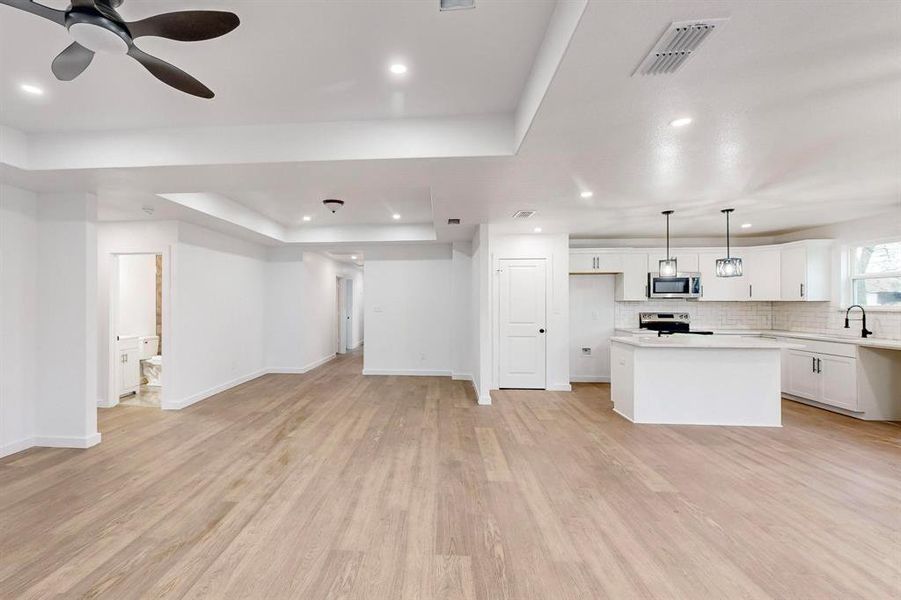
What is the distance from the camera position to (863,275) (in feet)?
17.0

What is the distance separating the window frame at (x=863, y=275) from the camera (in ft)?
15.8

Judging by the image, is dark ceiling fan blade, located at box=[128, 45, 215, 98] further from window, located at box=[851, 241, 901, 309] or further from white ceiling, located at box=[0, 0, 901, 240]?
window, located at box=[851, 241, 901, 309]

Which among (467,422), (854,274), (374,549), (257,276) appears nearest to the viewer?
(374,549)

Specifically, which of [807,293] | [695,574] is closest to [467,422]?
[695,574]

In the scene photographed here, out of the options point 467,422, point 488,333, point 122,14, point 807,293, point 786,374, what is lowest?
point 467,422

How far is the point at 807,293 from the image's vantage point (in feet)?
18.5

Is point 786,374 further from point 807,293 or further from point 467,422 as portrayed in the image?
point 467,422

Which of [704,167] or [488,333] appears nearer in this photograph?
[704,167]

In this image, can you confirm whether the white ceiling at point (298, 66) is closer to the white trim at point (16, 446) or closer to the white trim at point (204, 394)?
the white trim at point (16, 446)

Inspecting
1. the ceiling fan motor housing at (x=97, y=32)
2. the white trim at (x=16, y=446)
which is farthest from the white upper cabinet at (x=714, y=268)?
the white trim at (x=16, y=446)

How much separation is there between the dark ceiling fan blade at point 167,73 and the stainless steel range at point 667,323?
6.52 meters

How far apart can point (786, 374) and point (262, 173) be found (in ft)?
23.8

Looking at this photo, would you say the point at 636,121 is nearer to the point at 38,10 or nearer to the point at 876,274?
the point at 38,10

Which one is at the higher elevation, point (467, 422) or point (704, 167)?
point (704, 167)
